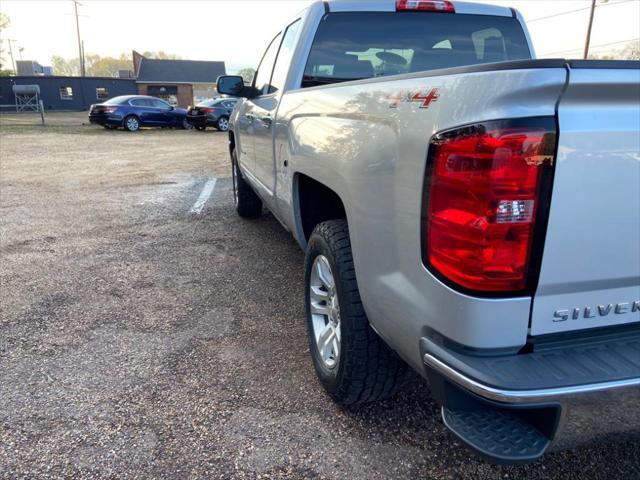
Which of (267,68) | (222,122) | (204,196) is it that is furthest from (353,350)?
(222,122)

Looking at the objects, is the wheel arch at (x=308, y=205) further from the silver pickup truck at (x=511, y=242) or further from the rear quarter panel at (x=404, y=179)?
the silver pickup truck at (x=511, y=242)

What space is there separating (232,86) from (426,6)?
186 centimetres

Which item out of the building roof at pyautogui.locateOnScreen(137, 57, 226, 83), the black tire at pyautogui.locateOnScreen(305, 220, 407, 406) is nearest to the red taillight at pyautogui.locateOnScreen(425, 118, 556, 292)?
the black tire at pyautogui.locateOnScreen(305, 220, 407, 406)

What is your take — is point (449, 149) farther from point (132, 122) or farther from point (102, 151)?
point (132, 122)

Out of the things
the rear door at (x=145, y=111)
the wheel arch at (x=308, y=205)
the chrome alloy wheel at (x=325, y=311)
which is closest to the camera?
the chrome alloy wheel at (x=325, y=311)

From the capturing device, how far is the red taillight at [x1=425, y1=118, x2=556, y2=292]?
1.41m

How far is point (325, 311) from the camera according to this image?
2756 mm

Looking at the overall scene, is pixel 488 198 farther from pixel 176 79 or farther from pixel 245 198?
pixel 176 79

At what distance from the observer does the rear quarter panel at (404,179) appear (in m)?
1.43

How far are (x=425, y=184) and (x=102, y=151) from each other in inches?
570

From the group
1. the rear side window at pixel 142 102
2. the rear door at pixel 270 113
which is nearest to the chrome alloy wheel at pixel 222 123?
the rear side window at pixel 142 102

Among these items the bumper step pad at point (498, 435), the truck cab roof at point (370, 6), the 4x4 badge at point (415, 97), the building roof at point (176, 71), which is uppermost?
the building roof at point (176, 71)

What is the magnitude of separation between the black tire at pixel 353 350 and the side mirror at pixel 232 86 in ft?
8.60

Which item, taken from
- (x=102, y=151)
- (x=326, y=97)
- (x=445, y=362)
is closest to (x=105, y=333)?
(x=326, y=97)
